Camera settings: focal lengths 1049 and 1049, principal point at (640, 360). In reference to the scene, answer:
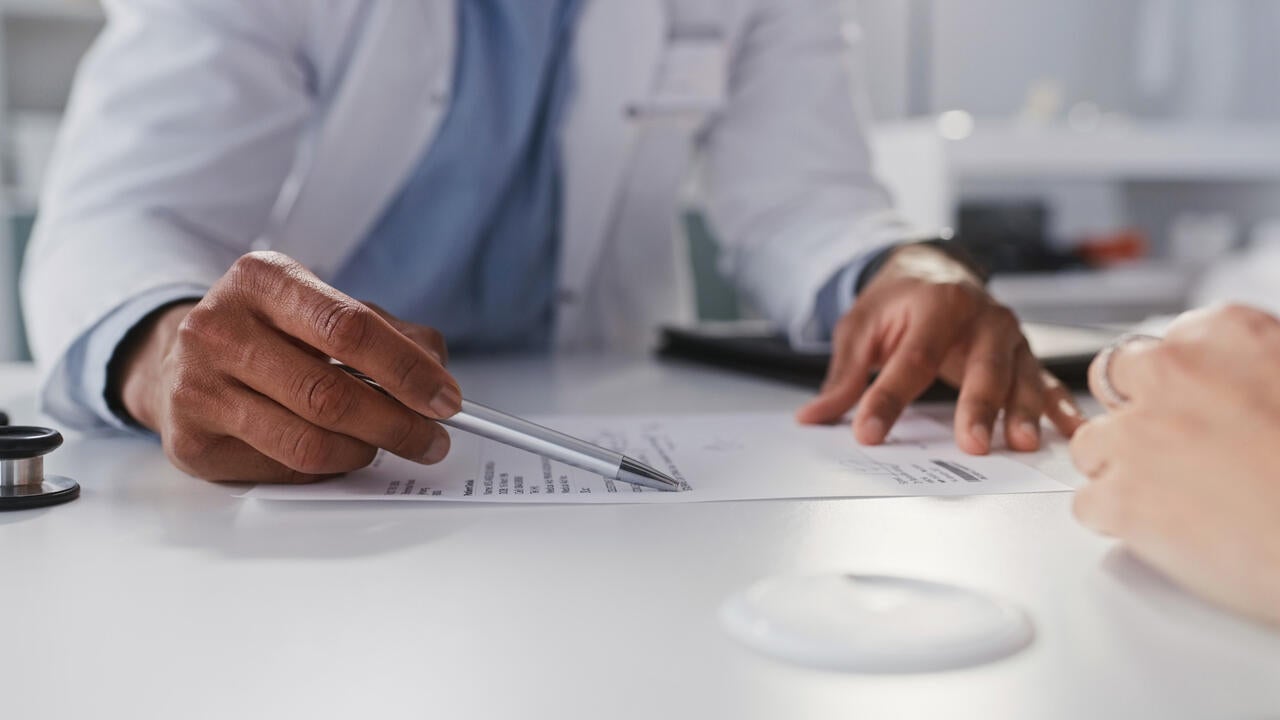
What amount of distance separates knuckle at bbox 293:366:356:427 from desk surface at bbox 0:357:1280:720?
0.05 meters

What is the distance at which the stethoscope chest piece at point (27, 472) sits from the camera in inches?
18.2

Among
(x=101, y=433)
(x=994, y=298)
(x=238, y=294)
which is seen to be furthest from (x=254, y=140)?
(x=994, y=298)

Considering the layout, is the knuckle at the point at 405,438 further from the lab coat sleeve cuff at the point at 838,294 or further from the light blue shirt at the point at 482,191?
the light blue shirt at the point at 482,191

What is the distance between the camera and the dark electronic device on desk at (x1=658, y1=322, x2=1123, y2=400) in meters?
0.81

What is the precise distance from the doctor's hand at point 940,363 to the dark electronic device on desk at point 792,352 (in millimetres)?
67

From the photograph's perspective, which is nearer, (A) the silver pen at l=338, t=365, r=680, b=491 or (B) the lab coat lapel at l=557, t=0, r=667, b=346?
(A) the silver pen at l=338, t=365, r=680, b=491

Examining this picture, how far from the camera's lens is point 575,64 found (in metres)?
1.14

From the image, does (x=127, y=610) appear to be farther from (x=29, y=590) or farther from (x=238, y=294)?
(x=238, y=294)

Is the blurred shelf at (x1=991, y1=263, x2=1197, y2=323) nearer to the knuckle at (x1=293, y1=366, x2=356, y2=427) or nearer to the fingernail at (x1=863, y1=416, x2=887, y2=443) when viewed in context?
the fingernail at (x1=863, y1=416, x2=887, y2=443)

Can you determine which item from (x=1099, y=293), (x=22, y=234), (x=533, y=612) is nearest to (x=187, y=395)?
(x=533, y=612)

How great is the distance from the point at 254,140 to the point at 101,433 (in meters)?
0.34

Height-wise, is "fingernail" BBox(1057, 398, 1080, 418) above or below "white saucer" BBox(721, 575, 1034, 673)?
below

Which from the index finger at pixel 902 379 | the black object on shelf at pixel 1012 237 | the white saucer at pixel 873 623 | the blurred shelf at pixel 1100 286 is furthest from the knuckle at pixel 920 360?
the black object on shelf at pixel 1012 237

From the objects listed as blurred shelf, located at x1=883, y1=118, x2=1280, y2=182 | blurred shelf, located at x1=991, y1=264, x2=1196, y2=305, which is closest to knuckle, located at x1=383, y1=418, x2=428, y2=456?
blurred shelf, located at x1=991, y1=264, x2=1196, y2=305
